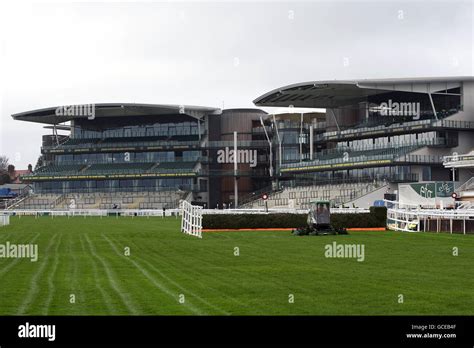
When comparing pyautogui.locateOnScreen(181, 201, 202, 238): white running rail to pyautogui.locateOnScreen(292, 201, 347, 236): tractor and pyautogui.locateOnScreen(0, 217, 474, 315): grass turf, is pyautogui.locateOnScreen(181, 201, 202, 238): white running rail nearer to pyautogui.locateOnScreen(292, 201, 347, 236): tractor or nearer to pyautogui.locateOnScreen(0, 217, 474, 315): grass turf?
pyautogui.locateOnScreen(292, 201, 347, 236): tractor

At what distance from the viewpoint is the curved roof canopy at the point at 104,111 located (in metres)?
115

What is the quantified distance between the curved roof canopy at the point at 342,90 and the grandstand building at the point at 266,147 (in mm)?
129

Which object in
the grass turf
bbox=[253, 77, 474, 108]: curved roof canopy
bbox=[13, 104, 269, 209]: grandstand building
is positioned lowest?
the grass turf

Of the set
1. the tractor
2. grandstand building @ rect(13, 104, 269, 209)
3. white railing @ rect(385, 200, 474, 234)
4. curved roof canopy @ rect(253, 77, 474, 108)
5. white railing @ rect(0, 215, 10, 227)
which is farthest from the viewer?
grandstand building @ rect(13, 104, 269, 209)

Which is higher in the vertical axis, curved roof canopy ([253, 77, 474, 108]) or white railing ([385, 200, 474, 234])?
curved roof canopy ([253, 77, 474, 108])

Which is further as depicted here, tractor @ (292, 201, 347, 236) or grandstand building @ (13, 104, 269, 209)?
grandstand building @ (13, 104, 269, 209)

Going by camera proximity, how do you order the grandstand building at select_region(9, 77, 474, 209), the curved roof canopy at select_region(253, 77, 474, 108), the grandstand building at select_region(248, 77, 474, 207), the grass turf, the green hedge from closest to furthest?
the grass turf → the green hedge → the curved roof canopy at select_region(253, 77, 474, 108) → the grandstand building at select_region(248, 77, 474, 207) → the grandstand building at select_region(9, 77, 474, 209)

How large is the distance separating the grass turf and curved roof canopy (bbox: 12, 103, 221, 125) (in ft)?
272

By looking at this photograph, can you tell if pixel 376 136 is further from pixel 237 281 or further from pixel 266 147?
pixel 237 281

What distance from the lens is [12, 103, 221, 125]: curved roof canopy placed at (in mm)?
115125

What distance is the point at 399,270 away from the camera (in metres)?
22.5

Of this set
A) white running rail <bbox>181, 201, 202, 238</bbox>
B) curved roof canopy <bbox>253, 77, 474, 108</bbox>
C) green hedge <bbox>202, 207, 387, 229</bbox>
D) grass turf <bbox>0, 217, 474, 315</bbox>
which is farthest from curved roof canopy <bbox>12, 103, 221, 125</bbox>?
grass turf <bbox>0, 217, 474, 315</bbox>
